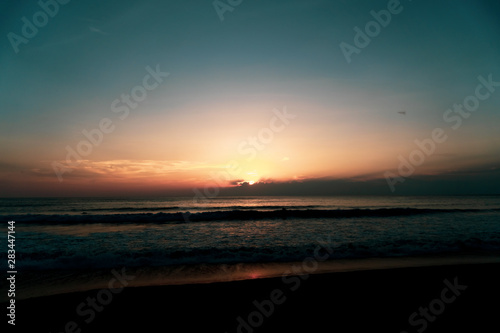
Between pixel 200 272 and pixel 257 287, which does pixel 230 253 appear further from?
pixel 257 287

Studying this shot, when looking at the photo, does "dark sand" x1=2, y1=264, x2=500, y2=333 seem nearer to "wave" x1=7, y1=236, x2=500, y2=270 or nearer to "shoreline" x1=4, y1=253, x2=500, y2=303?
"shoreline" x1=4, y1=253, x2=500, y2=303

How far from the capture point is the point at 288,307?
219 inches

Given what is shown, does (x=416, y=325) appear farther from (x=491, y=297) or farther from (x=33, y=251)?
(x=33, y=251)

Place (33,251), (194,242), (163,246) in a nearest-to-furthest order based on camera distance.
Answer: (33,251) → (163,246) → (194,242)

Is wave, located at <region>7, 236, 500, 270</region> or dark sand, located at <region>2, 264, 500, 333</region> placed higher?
wave, located at <region>7, 236, 500, 270</region>

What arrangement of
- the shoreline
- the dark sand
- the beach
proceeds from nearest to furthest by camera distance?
the dark sand
the beach
the shoreline

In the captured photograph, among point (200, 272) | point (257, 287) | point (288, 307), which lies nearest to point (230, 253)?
point (200, 272)

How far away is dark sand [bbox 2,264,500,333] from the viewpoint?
4.82m

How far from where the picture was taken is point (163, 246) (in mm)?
12734

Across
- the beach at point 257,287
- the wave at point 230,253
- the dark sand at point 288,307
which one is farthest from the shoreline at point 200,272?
the dark sand at point 288,307

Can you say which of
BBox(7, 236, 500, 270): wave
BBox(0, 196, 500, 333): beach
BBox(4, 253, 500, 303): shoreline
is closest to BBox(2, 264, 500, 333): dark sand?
BBox(0, 196, 500, 333): beach

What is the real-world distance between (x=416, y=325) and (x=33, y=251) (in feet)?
48.7

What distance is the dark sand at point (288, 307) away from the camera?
15.8 feet

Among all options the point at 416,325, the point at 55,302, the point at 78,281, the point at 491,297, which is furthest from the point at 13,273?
the point at 491,297
